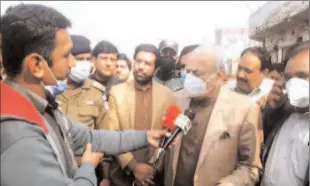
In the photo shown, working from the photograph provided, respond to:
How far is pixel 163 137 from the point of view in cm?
221

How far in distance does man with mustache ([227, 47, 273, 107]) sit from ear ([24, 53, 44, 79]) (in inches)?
84.7

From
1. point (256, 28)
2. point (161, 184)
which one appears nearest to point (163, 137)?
point (161, 184)

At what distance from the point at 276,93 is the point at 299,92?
0.79 meters

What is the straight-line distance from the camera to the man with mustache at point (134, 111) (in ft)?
9.47

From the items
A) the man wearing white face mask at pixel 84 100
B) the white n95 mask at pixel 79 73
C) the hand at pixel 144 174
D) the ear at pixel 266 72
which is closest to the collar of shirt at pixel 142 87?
the man wearing white face mask at pixel 84 100

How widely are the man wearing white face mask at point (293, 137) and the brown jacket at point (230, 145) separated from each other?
11 cm

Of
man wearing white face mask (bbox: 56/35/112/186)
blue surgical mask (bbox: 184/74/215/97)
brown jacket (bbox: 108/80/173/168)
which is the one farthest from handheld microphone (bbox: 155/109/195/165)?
man wearing white face mask (bbox: 56/35/112/186)

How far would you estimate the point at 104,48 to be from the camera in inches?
157

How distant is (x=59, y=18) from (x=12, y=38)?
0.24 m

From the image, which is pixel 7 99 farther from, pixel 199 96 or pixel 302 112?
pixel 302 112

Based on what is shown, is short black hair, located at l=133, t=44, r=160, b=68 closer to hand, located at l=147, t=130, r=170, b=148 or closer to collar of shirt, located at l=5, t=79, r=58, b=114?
hand, located at l=147, t=130, r=170, b=148

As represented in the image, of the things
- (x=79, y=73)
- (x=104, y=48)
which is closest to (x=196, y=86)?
(x=79, y=73)

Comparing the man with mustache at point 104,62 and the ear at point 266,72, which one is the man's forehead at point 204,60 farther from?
the man with mustache at point 104,62

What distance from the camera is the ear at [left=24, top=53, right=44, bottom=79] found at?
154cm
